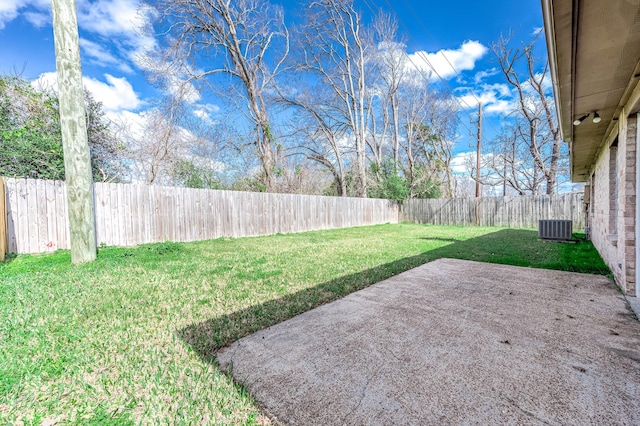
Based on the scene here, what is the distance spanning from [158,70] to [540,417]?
13.0 meters

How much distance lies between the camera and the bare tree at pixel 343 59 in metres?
14.9

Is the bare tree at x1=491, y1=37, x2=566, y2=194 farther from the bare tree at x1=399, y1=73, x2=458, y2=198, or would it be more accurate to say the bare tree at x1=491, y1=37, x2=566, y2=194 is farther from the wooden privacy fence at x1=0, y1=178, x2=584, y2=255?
the bare tree at x1=399, y1=73, x2=458, y2=198

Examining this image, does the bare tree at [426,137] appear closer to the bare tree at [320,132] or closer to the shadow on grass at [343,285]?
the bare tree at [320,132]

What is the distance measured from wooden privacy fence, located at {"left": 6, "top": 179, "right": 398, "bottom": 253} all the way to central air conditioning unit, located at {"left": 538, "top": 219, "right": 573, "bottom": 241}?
7.67 m

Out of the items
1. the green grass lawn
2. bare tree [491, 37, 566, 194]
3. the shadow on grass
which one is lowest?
the shadow on grass

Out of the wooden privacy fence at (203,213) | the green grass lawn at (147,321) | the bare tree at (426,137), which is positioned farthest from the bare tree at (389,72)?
the green grass lawn at (147,321)

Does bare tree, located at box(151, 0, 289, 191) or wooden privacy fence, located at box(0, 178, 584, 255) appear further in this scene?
bare tree, located at box(151, 0, 289, 191)

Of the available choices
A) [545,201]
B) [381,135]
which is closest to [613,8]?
[545,201]

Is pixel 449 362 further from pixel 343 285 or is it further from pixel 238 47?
pixel 238 47

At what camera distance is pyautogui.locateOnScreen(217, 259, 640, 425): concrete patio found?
1243 millimetres

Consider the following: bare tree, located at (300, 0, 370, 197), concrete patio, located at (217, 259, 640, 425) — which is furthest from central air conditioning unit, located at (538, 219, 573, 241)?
bare tree, located at (300, 0, 370, 197)

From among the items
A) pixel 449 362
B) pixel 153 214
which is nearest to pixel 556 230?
pixel 449 362

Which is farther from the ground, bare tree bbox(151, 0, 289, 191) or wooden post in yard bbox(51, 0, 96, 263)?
bare tree bbox(151, 0, 289, 191)

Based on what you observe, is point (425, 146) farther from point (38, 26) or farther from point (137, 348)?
point (137, 348)
